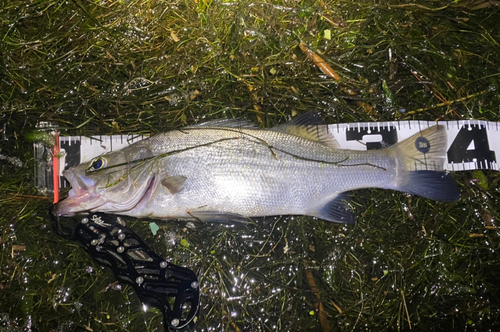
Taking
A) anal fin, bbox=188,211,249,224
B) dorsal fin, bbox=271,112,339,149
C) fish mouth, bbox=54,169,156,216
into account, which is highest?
dorsal fin, bbox=271,112,339,149

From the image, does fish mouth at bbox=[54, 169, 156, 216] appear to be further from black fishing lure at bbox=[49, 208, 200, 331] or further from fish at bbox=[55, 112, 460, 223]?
black fishing lure at bbox=[49, 208, 200, 331]

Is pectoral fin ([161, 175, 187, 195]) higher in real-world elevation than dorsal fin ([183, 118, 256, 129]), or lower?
lower

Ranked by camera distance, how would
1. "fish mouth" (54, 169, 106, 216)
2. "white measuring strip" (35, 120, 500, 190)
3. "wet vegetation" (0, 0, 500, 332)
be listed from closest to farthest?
"fish mouth" (54, 169, 106, 216), "wet vegetation" (0, 0, 500, 332), "white measuring strip" (35, 120, 500, 190)

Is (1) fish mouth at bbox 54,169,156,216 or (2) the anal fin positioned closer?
(1) fish mouth at bbox 54,169,156,216

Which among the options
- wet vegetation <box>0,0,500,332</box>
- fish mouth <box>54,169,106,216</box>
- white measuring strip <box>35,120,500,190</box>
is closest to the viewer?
fish mouth <box>54,169,106,216</box>

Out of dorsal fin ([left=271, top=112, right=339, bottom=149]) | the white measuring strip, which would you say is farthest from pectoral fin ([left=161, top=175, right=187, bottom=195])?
dorsal fin ([left=271, top=112, right=339, bottom=149])

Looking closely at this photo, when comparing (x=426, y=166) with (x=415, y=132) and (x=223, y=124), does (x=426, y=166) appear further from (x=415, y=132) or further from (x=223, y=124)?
(x=223, y=124)
